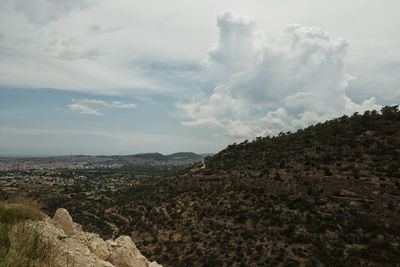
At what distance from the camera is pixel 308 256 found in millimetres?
18812

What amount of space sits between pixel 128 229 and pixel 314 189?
29.3 m

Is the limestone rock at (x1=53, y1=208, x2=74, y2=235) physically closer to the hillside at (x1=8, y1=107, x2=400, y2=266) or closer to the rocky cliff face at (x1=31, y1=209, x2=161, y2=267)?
the rocky cliff face at (x1=31, y1=209, x2=161, y2=267)

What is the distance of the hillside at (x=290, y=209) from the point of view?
19.3m

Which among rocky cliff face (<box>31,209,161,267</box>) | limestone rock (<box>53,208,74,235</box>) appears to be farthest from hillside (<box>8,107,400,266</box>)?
limestone rock (<box>53,208,74,235</box>)

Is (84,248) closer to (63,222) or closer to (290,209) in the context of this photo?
(63,222)

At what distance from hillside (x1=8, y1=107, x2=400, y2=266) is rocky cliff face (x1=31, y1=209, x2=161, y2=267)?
46.7ft

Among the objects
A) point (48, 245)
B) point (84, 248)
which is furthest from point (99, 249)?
point (48, 245)

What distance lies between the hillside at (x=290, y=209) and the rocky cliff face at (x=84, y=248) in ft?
46.7

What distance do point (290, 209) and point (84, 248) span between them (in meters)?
23.6

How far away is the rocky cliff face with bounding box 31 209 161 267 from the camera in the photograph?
752 cm

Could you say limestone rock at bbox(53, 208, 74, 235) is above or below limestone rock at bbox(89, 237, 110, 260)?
above

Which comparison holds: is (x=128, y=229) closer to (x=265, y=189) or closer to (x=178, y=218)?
(x=178, y=218)

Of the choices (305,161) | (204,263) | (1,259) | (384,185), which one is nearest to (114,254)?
(1,259)

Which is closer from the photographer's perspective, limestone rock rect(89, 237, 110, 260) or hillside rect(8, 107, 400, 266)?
limestone rock rect(89, 237, 110, 260)
